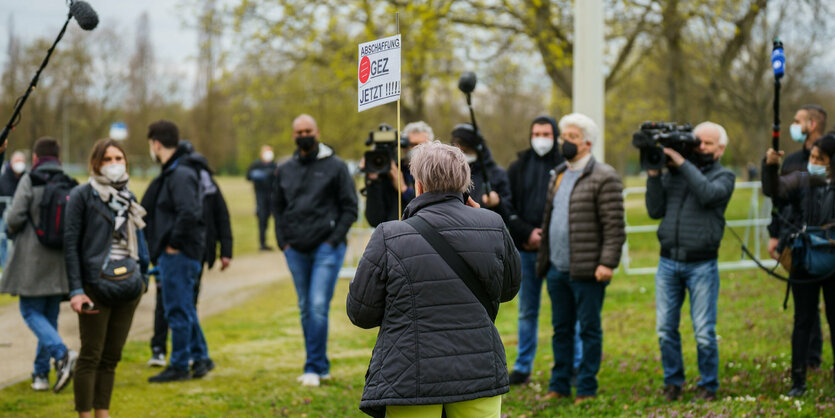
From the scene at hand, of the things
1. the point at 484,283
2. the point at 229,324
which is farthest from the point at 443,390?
the point at 229,324

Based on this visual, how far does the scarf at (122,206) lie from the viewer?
5523mm

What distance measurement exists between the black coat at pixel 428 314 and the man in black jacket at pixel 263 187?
1468 cm

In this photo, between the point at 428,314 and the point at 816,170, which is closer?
the point at 428,314

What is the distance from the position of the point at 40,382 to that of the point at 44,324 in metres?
0.61

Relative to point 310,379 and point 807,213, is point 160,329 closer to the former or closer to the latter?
point 310,379

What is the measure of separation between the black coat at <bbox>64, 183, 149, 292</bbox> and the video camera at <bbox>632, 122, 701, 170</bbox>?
352 cm

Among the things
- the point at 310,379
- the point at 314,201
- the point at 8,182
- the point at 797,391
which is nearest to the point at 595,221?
the point at 797,391

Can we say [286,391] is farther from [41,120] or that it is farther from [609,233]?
[41,120]

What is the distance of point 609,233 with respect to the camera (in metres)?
5.99

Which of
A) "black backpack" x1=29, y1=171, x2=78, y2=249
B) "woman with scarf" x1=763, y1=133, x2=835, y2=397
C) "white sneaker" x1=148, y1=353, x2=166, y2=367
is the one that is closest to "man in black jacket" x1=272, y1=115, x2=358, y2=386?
"white sneaker" x1=148, y1=353, x2=166, y2=367

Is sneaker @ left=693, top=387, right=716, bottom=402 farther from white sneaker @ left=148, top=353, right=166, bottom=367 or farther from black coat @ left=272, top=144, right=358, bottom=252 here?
white sneaker @ left=148, top=353, right=166, bottom=367

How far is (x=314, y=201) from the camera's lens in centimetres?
700

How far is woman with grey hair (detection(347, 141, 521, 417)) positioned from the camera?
3.45 metres

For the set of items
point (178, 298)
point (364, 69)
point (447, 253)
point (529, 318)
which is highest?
point (364, 69)
